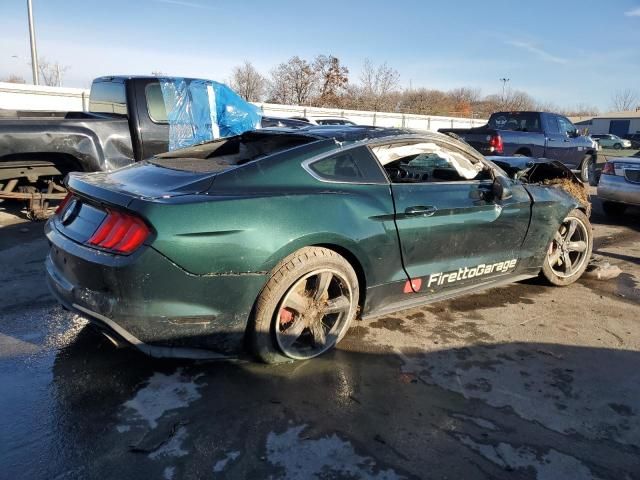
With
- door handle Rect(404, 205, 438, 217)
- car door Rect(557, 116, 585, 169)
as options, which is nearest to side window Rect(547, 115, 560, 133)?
car door Rect(557, 116, 585, 169)

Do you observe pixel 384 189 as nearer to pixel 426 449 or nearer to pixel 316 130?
pixel 316 130

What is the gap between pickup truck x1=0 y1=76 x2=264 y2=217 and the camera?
5910 mm

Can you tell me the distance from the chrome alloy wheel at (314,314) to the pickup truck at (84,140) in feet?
13.2

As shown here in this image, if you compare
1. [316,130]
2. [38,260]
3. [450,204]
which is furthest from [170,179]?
[38,260]

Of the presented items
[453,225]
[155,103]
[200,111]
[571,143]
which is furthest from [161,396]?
[571,143]

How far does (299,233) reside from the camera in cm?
309

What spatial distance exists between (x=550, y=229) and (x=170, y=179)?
3431mm

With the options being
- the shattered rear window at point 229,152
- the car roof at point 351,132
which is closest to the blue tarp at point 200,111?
the shattered rear window at point 229,152

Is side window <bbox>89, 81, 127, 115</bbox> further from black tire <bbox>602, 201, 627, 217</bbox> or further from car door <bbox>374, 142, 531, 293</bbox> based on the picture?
black tire <bbox>602, 201, 627, 217</bbox>

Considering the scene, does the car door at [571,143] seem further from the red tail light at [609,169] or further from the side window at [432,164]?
the side window at [432,164]

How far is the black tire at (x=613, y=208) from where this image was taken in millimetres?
9320

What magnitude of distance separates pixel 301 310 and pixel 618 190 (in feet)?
24.8

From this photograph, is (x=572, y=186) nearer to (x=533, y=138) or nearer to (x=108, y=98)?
(x=108, y=98)

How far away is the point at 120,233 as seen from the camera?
2.83 metres
